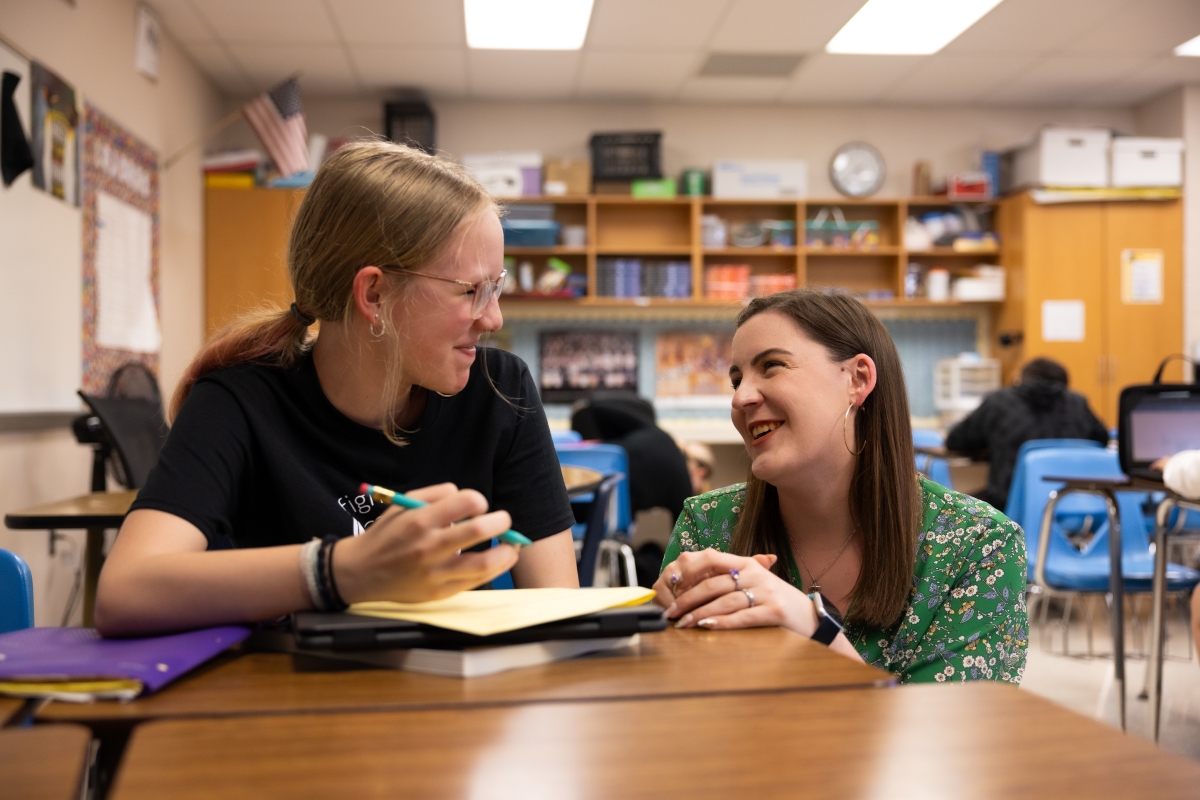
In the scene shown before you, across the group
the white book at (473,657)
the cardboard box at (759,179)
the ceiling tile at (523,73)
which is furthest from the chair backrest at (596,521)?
the cardboard box at (759,179)

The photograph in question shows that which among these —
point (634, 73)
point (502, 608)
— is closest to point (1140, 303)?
point (634, 73)

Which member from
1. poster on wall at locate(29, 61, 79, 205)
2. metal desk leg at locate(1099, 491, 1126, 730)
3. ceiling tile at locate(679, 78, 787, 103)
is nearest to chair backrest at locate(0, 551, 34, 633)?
metal desk leg at locate(1099, 491, 1126, 730)

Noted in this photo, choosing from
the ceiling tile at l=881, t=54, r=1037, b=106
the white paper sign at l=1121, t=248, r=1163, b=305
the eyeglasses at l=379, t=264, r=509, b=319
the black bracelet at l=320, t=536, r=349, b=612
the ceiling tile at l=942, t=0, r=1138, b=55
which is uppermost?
the ceiling tile at l=942, t=0, r=1138, b=55

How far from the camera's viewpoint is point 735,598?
0.91 meters

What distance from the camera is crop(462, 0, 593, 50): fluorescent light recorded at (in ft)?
16.1

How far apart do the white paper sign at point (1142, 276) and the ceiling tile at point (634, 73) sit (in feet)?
10.1

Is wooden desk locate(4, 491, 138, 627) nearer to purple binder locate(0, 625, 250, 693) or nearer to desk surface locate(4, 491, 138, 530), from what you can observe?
desk surface locate(4, 491, 138, 530)

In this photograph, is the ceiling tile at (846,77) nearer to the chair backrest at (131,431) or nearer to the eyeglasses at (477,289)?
the chair backrest at (131,431)

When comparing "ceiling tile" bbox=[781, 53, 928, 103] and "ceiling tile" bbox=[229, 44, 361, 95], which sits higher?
"ceiling tile" bbox=[229, 44, 361, 95]

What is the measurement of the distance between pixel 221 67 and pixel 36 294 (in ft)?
8.70

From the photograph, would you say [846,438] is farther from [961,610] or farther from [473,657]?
[473,657]

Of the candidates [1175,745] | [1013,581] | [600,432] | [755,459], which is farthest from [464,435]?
[600,432]

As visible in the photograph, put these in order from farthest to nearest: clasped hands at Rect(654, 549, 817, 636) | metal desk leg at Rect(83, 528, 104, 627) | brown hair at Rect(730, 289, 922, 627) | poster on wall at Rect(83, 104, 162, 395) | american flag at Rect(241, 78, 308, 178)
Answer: american flag at Rect(241, 78, 308, 178), poster on wall at Rect(83, 104, 162, 395), metal desk leg at Rect(83, 528, 104, 627), brown hair at Rect(730, 289, 922, 627), clasped hands at Rect(654, 549, 817, 636)

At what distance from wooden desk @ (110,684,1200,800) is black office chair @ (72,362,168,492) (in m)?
2.63
